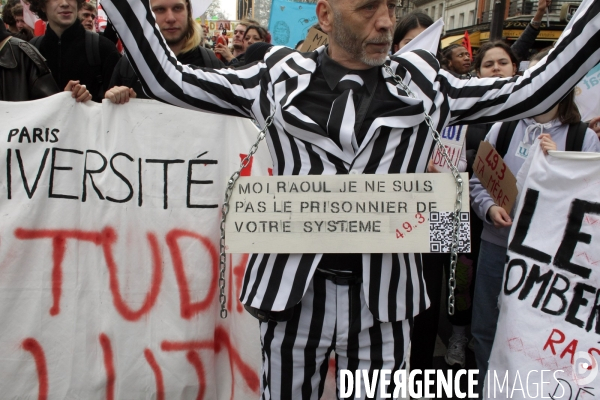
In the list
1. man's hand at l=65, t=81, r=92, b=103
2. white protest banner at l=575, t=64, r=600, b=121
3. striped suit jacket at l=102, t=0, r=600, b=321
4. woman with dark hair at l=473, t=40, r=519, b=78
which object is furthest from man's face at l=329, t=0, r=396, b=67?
white protest banner at l=575, t=64, r=600, b=121

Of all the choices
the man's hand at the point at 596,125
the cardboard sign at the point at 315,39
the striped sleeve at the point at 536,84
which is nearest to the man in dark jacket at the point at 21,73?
the cardboard sign at the point at 315,39

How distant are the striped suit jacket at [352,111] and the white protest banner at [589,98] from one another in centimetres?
204

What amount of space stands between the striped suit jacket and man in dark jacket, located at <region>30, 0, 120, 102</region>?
6.17 ft

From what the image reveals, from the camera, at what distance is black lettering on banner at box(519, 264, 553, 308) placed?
2.31 m

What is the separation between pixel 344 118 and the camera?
1.72 meters

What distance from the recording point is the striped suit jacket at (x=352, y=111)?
1744mm

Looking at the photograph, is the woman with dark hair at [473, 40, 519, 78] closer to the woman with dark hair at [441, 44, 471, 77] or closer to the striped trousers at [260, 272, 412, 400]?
the woman with dark hair at [441, 44, 471, 77]

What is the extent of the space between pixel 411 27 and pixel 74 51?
212 centimetres

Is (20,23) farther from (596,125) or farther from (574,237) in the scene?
(574,237)

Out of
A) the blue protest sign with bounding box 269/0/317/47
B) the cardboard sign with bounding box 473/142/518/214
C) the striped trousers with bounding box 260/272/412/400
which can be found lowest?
the striped trousers with bounding box 260/272/412/400

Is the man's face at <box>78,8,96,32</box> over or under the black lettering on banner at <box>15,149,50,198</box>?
over

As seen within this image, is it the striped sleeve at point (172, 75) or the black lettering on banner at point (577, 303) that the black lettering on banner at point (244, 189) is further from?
the black lettering on banner at point (577, 303)

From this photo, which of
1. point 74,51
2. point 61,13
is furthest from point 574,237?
point 61,13

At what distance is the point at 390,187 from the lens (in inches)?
66.8
